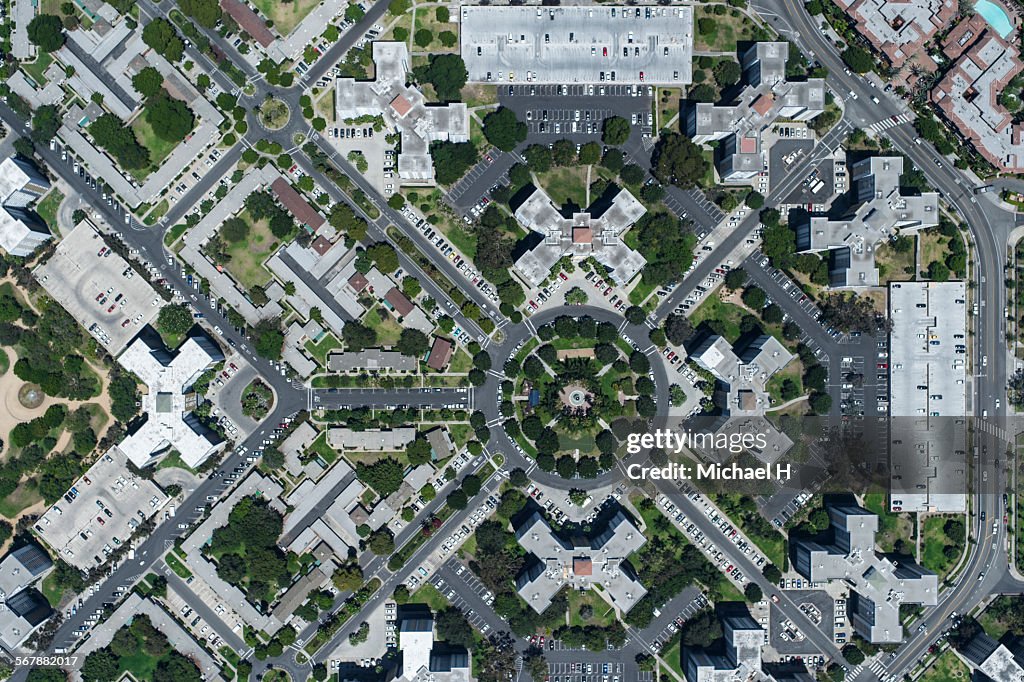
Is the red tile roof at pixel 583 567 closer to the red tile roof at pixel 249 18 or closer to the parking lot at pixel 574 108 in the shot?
the parking lot at pixel 574 108

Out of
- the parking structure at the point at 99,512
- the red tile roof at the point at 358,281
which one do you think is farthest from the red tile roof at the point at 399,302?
the parking structure at the point at 99,512

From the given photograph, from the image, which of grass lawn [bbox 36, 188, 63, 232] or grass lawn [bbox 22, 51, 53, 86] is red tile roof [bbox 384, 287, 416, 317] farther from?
grass lawn [bbox 22, 51, 53, 86]

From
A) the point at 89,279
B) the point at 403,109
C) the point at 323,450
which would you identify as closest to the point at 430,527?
the point at 323,450

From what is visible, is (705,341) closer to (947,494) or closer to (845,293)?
(845,293)

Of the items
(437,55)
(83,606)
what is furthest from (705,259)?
(83,606)

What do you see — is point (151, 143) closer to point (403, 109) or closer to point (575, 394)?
point (403, 109)

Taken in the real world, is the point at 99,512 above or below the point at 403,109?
below
